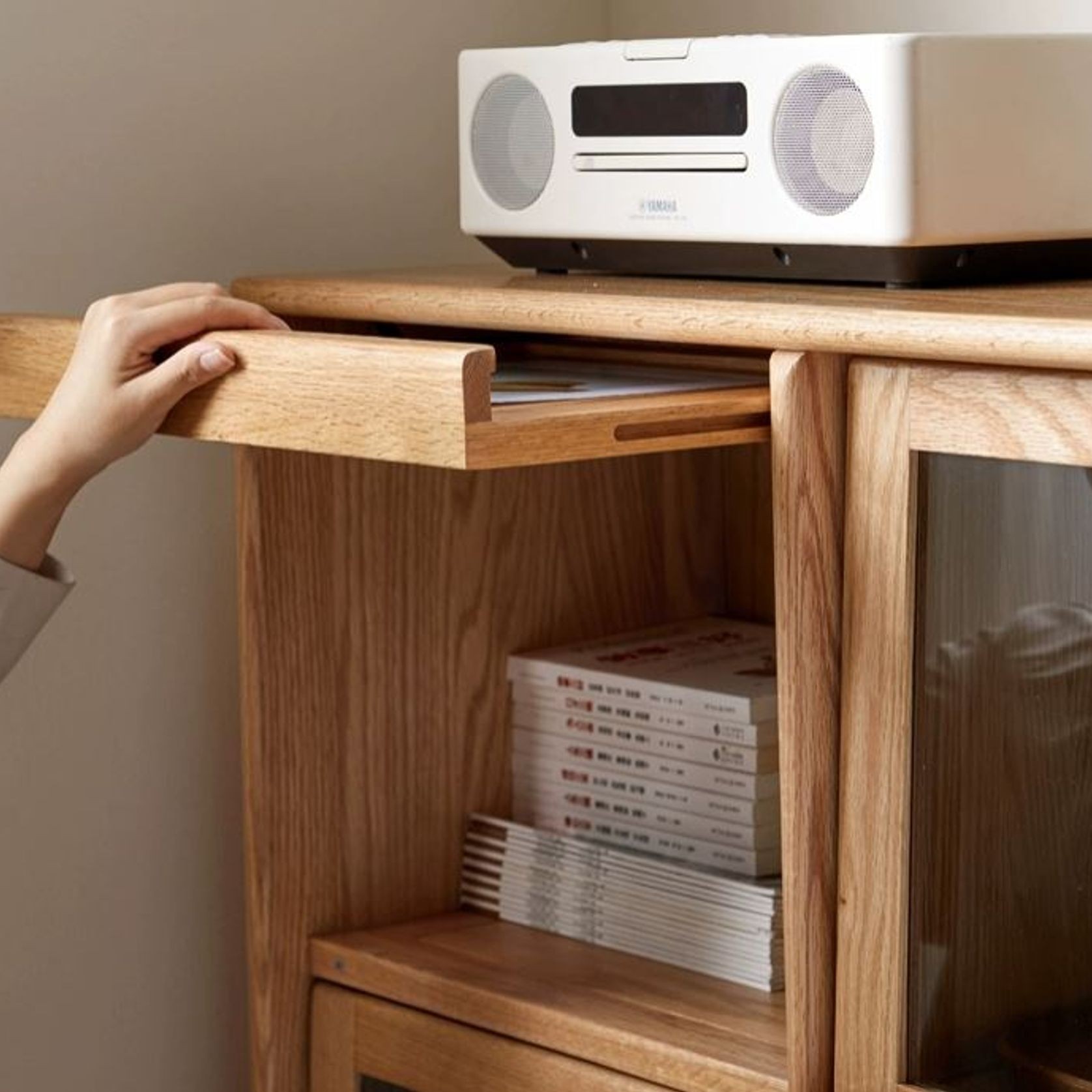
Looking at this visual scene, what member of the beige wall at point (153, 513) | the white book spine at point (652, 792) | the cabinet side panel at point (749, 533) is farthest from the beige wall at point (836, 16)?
the white book spine at point (652, 792)

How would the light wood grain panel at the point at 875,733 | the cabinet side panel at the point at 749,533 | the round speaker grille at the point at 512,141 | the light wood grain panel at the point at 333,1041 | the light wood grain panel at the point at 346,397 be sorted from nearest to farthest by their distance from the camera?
the light wood grain panel at the point at 346,397 → the light wood grain panel at the point at 875,733 → the round speaker grille at the point at 512,141 → the light wood grain panel at the point at 333,1041 → the cabinet side panel at the point at 749,533

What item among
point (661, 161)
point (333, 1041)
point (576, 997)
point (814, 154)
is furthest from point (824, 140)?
point (333, 1041)

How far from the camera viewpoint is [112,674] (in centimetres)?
150

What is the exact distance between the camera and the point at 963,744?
3.58 feet

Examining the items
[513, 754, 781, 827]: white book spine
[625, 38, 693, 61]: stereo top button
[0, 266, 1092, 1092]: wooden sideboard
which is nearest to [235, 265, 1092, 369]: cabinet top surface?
[0, 266, 1092, 1092]: wooden sideboard

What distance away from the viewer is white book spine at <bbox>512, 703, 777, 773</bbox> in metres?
1.39

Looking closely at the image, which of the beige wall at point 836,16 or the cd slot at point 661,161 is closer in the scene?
the cd slot at point 661,161

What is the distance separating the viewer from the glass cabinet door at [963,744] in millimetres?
1047

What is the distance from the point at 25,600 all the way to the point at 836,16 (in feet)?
2.49

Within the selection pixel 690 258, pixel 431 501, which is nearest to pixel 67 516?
pixel 431 501

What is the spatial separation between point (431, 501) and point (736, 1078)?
47 cm

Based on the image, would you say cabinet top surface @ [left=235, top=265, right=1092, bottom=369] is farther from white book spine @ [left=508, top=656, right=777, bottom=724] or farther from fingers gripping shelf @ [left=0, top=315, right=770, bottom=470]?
white book spine @ [left=508, top=656, right=777, bottom=724]

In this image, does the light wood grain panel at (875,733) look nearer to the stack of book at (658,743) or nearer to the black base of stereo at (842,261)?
the black base of stereo at (842,261)

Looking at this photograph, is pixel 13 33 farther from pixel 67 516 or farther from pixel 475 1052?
pixel 475 1052
